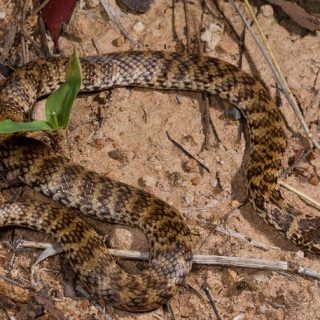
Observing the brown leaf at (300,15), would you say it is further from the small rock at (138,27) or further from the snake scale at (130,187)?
the small rock at (138,27)

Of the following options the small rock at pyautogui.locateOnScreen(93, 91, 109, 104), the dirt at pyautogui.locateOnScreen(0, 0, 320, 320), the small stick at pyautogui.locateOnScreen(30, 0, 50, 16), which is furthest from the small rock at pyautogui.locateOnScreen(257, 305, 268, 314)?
the small stick at pyautogui.locateOnScreen(30, 0, 50, 16)

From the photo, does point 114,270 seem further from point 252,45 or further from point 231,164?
point 252,45

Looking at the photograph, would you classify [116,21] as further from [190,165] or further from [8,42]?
[190,165]

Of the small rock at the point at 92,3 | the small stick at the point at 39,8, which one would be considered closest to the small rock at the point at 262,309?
the small rock at the point at 92,3

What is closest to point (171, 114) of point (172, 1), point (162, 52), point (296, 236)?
point (162, 52)

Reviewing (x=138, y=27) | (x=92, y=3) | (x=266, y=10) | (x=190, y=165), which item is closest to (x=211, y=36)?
(x=266, y=10)

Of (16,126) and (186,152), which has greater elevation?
(16,126)
